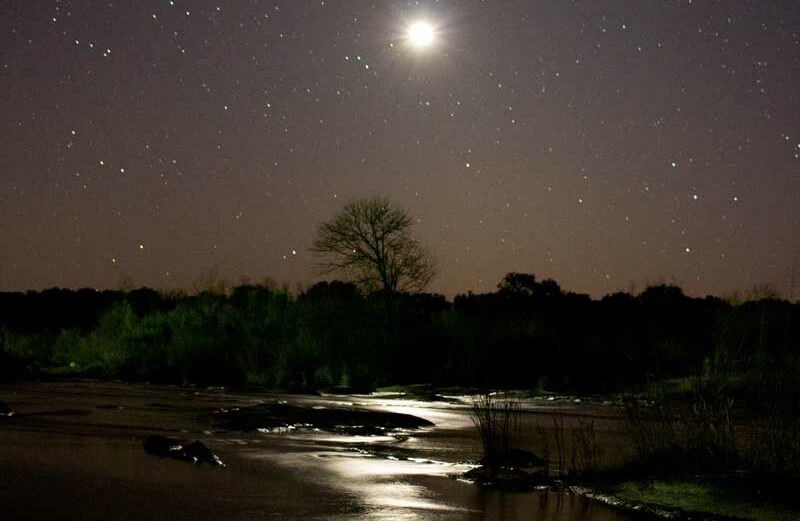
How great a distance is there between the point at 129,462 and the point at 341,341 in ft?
107

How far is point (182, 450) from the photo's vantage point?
16.1 metres

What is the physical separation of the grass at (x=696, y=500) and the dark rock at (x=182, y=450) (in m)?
5.84

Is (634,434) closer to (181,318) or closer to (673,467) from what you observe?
(673,467)

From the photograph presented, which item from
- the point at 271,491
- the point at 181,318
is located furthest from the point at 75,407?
the point at 181,318

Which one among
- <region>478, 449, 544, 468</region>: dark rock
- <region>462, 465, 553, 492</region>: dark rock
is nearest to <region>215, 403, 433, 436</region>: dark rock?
<region>478, 449, 544, 468</region>: dark rock

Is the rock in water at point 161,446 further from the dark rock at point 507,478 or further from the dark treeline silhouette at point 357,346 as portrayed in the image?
the dark treeline silhouette at point 357,346

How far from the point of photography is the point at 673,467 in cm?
1397

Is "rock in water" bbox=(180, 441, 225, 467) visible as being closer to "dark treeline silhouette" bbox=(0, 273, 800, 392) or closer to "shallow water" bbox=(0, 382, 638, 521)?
"shallow water" bbox=(0, 382, 638, 521)

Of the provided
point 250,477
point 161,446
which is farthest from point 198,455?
point 250,477

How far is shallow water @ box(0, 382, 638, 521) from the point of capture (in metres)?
11.8

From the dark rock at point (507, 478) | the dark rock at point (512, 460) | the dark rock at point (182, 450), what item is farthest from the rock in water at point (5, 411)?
the dark rock at point (507, 478)

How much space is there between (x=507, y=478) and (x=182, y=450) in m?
5.06

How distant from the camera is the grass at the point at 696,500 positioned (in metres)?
11.7

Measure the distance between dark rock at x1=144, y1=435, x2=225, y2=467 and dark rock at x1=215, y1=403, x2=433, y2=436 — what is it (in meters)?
4.51
